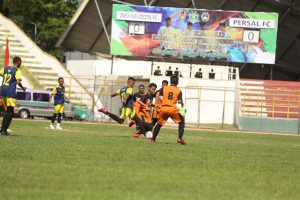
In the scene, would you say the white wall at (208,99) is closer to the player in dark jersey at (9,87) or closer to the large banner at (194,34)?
the large banner at (194,34)

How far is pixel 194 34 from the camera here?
2036 inches

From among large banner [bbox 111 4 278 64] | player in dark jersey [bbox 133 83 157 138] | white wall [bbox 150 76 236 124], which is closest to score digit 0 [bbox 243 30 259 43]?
large banner [bbox 111 4 278 64]

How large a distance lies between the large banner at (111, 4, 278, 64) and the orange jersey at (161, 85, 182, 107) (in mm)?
30425

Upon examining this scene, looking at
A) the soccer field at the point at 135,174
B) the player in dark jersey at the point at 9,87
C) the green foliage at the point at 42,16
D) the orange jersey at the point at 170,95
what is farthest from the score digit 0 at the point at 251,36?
the soccer field at the point at 135,174

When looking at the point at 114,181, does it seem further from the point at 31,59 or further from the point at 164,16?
the point at 31,59

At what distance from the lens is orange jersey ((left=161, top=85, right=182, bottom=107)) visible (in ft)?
67.8

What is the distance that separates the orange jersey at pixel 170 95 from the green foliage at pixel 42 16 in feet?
168

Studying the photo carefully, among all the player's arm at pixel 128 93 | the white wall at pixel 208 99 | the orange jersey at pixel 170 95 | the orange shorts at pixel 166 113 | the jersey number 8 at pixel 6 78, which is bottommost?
the white wall at pixel 208 99

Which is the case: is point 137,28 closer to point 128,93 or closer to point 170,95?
point 128,93

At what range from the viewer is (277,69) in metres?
65.2

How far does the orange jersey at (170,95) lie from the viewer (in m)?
20.7

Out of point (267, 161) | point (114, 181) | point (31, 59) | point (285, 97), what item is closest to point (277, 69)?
point (285, 97)

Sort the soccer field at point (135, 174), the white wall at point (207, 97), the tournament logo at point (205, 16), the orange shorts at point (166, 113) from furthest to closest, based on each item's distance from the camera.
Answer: the tournament logo at point (205, 16) < the white wall at point (207, 97) < the orange shorts at point (166, 113) < the soccer field at point (135, 174)

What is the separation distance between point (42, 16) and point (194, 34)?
79.7 feet
